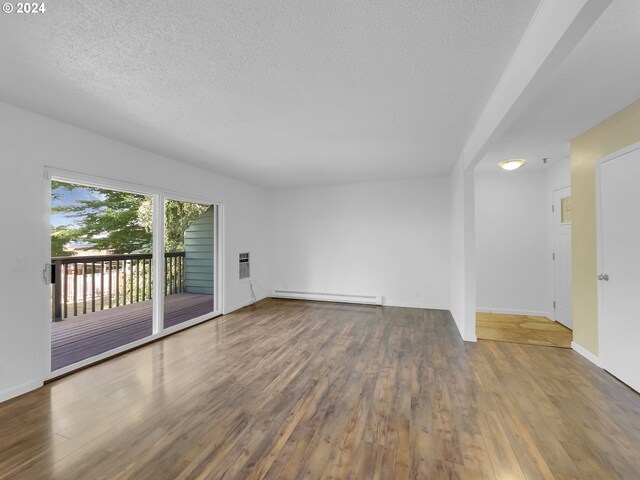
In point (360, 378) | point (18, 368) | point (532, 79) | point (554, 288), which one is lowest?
point (360, 378)

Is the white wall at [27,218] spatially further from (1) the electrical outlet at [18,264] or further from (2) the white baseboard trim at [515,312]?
(2) the white baseboard trim at [515,312]

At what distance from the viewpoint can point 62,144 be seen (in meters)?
2.62

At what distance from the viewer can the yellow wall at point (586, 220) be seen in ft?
8.71

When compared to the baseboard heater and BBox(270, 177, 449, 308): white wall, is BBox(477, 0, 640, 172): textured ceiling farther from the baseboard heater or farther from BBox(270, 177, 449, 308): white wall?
the baseboard heater

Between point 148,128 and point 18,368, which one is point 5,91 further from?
point 18,368

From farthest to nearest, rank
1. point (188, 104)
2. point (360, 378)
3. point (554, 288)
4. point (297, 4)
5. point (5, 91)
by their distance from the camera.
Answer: point (554, 288) < point (360, 378) < point (188, 104) < point (5, 91) < point (297, 4)

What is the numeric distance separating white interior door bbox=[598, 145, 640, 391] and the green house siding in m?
6.11

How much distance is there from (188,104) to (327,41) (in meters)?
1.36

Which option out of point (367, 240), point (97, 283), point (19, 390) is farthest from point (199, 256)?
point (19, 390)

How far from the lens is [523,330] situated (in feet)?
12.7

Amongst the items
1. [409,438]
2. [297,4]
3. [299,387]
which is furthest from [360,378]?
[297,4]

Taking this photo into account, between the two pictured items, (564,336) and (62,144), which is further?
(564,336)

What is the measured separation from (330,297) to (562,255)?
12.9 feet

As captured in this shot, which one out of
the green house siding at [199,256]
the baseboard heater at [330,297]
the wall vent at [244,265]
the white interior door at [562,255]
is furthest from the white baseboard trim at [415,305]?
the green house siding at [199,256]
